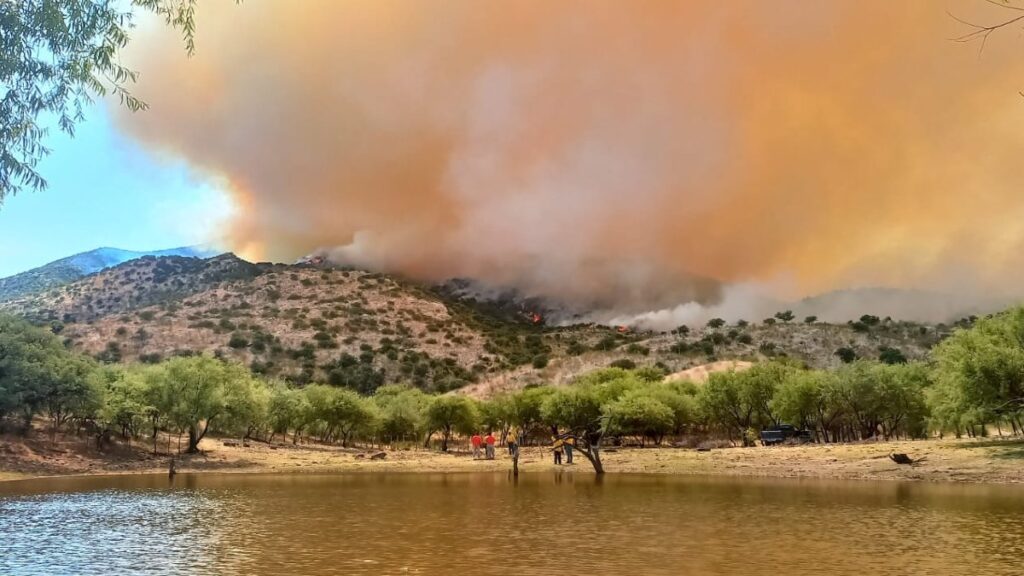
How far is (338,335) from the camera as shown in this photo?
532ft

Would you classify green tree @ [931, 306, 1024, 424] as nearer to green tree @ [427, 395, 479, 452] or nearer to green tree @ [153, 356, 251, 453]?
green tree @ [427, 395, 479, 452]

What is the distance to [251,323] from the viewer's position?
506 ft

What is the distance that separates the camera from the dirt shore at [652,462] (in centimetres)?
4344

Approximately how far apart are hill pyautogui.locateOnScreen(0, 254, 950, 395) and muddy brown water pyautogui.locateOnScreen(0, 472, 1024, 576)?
105 m

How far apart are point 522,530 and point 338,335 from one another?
145 metres

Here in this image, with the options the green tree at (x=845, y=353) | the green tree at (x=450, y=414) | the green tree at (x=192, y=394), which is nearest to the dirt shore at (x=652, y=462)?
the green tree at (x=192, y=394)

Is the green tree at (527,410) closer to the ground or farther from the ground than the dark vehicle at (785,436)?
farther from the ground

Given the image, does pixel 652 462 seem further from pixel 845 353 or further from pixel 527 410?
pixel 845 353

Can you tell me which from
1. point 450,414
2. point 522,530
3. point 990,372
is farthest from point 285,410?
point 990,372

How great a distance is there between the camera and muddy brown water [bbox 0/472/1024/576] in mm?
17359

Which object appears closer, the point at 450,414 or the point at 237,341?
the point at 450,414

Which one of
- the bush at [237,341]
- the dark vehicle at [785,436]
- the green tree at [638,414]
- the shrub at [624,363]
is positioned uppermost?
the bush at [237,341]

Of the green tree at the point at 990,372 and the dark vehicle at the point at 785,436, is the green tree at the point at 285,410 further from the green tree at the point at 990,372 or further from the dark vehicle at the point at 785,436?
the green tree at the point at 990,372

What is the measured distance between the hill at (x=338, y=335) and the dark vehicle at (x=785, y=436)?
7345 centimetres
